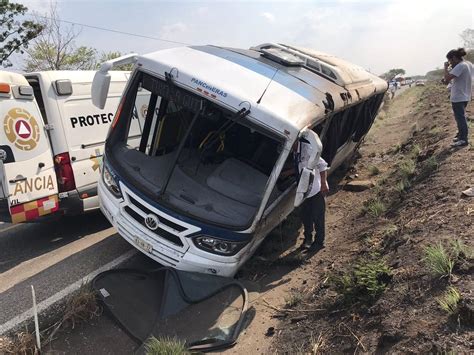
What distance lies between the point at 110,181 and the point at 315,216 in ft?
8.87

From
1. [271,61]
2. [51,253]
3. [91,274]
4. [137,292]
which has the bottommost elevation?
[51,253]

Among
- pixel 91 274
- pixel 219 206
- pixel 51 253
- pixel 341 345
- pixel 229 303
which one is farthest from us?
pixel 51 253

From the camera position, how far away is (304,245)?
20.0 feet

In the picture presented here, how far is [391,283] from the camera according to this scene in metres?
4.00

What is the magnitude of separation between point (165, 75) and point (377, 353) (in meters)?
3.40

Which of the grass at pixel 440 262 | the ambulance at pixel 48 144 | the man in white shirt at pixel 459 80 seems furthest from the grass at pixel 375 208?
the ambulance at pixel 48 144

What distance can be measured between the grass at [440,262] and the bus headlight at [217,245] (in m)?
1.77

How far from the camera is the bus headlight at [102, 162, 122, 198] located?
16.4 ft

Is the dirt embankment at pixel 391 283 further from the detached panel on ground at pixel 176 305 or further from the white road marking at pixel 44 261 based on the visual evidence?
the white road marking at pixel 44 261

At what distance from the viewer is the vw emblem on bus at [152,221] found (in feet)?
15.2

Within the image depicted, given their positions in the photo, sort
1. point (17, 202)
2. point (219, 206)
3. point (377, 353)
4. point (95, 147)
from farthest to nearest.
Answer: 1. point (95, 147)
2. point (17, 202)
3. point (219, 206)
4. point (377, 353)

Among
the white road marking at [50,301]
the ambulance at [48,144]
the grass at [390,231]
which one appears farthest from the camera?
the ambulance at [48,144]

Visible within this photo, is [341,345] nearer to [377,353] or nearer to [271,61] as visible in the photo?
[377,353]

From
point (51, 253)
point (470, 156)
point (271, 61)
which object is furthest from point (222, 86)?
point (470, 156)
